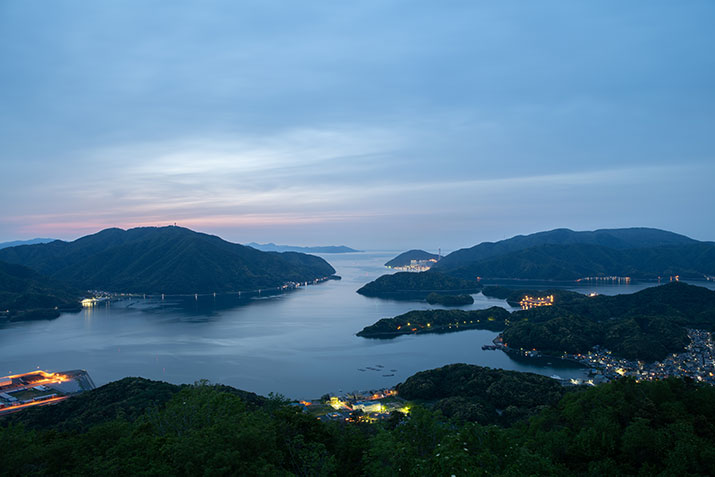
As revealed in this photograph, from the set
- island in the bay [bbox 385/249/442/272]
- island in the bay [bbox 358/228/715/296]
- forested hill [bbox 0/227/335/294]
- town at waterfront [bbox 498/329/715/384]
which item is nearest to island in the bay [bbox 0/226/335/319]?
forested hill [bbox 0/227/335/294]

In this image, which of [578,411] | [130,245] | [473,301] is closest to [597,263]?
[473,301]

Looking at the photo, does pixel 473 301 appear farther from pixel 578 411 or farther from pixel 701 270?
pixel 701 270

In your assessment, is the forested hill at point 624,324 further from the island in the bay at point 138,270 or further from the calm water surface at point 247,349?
the island in the bay at point 138,270

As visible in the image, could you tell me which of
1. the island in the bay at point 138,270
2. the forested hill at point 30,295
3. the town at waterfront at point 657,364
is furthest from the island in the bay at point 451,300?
the forested hill at point 30,295

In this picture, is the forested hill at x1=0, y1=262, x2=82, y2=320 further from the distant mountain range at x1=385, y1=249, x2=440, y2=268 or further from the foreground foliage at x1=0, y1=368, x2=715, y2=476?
the distant mountain range at x1=385, y1=249, x2=440, y2=268

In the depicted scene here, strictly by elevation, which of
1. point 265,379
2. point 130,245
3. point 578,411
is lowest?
point 265,379

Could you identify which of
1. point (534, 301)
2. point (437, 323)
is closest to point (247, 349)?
point (437, 323)
